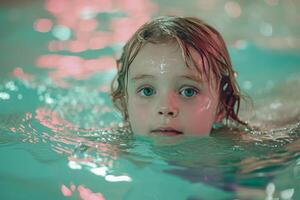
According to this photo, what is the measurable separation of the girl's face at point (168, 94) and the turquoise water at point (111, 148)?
6 centimetres

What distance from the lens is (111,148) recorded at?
2428 millimetres

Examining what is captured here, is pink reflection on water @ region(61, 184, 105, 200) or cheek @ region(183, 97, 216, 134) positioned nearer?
pink reflection on water @ region(61, 184, 105, 200)

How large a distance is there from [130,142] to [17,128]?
574 mm

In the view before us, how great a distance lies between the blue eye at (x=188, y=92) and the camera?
2.39m

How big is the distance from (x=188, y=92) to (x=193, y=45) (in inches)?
7.7

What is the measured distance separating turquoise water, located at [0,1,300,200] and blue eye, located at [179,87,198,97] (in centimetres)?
18

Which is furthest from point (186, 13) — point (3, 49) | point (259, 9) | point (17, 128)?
point (17, 128)

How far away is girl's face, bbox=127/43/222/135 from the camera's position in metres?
2.37

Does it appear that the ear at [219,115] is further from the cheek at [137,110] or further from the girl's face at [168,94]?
the cheek at [137,110]

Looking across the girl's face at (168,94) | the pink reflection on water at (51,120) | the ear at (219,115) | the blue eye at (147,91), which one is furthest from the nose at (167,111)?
the pink reflection on water at (51,120)

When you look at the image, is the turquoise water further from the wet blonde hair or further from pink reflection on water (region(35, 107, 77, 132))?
the wet blonde hair

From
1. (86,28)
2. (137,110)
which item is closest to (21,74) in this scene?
(86,28)

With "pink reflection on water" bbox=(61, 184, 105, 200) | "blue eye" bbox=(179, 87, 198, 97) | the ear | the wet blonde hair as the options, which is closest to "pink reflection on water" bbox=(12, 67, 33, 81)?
the wet blonde hair

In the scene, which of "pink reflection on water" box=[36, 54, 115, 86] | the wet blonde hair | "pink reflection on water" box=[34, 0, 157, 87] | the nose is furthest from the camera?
"pink reflection on water" box=[34, 0, 157, 87]
